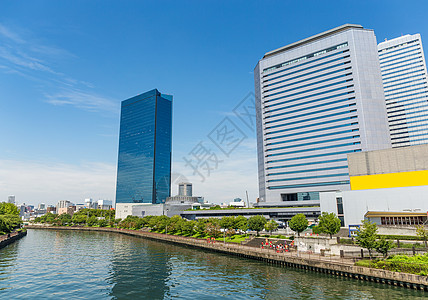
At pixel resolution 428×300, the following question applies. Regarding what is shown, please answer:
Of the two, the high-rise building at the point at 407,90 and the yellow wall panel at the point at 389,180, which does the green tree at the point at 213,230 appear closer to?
the yellow wall panel at the point at 389,180

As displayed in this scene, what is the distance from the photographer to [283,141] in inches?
5728

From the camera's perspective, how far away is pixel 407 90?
18800cm

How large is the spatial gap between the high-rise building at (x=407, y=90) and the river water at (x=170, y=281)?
18554 cm

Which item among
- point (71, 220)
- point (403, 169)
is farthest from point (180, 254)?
point (71, 220)

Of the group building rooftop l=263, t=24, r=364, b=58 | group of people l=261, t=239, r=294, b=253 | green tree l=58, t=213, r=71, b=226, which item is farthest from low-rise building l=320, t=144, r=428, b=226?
green tree l=58, t=213, r=71, b=226

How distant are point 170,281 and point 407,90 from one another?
21801 cm

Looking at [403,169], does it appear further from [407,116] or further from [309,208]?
[407,116]

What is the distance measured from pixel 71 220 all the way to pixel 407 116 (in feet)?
843

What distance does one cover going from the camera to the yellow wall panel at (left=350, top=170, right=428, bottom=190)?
74688 mm

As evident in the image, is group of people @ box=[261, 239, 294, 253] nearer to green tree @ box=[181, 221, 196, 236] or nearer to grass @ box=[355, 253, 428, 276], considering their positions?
grass @ box=[355, 253, 428, 276]

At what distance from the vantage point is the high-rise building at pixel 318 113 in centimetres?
12544

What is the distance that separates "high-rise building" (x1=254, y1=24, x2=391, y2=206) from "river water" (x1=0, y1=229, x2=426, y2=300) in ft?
292

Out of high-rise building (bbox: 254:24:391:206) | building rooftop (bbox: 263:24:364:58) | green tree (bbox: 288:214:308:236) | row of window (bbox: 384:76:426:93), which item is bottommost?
green tree (bbox: 288:214:308:236)

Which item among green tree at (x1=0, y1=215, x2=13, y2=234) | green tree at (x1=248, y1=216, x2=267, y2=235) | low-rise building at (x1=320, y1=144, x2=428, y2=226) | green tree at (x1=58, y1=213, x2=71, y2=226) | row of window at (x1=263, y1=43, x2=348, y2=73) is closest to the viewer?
low-rise building at (x1=320, y1=144, x2=428, y2=226)
